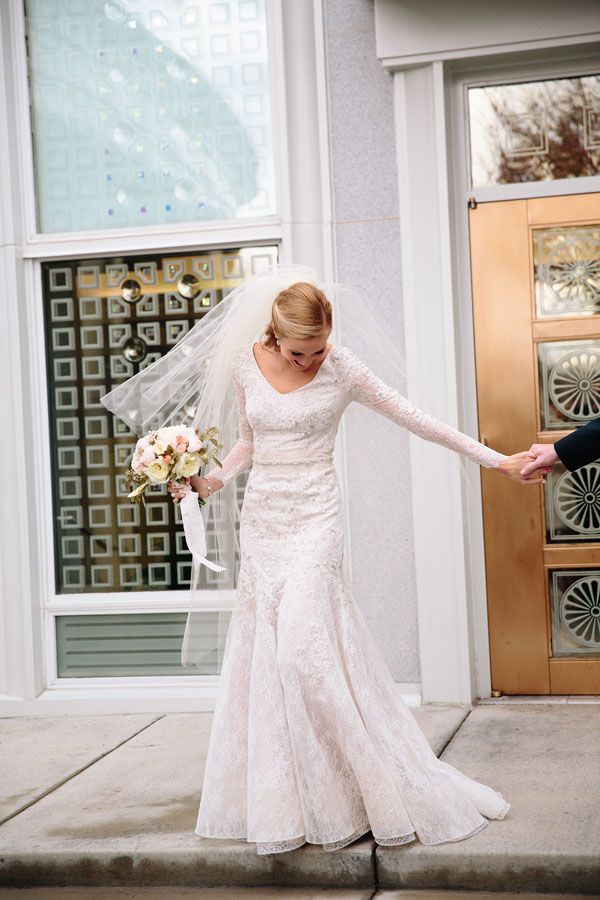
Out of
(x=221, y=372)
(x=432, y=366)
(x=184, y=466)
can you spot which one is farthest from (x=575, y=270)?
(x=184, y=466)

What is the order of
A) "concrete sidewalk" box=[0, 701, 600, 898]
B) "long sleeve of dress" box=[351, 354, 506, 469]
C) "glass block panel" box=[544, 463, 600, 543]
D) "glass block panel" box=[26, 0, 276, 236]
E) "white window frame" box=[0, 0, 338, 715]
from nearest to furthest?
"concrete sidewalk" box=[0, 701, 600, 898]
"long sleeve of dress" box=[351, 354, 506, 469]
"glass block panel" box=[544, 463, 600, 543]
"white window frame" box=[0, 0, 338, 715]
"glass block panel" box=[26, 0, 276, 236]

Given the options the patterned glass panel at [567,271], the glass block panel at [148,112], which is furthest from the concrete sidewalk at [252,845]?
the glass block panel at [148,112]

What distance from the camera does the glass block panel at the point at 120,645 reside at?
6848 millimetres

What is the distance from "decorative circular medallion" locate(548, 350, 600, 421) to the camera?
20.6 feet

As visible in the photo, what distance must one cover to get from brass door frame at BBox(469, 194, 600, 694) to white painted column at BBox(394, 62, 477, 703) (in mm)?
264

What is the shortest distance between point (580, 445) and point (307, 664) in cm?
155

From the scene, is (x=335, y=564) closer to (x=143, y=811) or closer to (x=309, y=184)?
(x=143, y=811)

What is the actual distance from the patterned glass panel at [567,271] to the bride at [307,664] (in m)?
2.21

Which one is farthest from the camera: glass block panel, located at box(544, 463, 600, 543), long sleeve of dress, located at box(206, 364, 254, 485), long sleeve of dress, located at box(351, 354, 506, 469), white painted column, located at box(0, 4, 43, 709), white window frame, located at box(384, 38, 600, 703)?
white painted column, located at box(0, 4, 43, 709)

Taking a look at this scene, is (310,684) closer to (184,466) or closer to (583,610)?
(184,466)

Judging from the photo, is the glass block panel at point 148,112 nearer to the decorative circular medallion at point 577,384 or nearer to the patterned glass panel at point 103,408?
the patterned glass panel at point 103,408

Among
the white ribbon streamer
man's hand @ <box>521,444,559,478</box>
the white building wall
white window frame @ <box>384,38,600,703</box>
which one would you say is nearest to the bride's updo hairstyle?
the white ribbon streamer

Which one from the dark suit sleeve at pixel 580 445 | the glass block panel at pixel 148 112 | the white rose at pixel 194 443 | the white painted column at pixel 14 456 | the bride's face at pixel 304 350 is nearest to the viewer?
the bride's face at pixel 304 350

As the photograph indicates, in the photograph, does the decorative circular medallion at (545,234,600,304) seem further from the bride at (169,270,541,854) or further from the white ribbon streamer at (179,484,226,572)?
the white ribbon streamer at (179,484,226,572)
